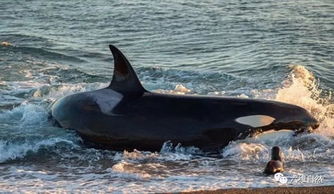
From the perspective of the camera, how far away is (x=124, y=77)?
1154 cm

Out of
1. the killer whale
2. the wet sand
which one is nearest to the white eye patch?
the killer whale

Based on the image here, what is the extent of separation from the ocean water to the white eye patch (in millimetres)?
254

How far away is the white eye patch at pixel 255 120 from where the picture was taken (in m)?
11.0

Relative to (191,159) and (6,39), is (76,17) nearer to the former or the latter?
(6,39)

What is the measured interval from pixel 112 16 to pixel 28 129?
14846 mm

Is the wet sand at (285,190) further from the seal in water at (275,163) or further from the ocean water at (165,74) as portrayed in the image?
the seal in water at (275,163)

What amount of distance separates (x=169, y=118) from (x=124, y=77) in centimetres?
111

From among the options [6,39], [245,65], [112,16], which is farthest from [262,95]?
[112,16]

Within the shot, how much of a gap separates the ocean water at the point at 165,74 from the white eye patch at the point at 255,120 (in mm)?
254

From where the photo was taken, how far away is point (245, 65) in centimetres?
1842

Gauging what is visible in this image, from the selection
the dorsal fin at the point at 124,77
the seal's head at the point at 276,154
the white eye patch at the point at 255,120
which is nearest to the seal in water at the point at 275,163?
the seal's head at the point at 276,154

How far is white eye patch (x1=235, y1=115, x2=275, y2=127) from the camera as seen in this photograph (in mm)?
11031

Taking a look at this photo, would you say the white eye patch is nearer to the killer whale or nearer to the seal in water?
the killer whale

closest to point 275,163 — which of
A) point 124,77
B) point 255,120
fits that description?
point 255,120
